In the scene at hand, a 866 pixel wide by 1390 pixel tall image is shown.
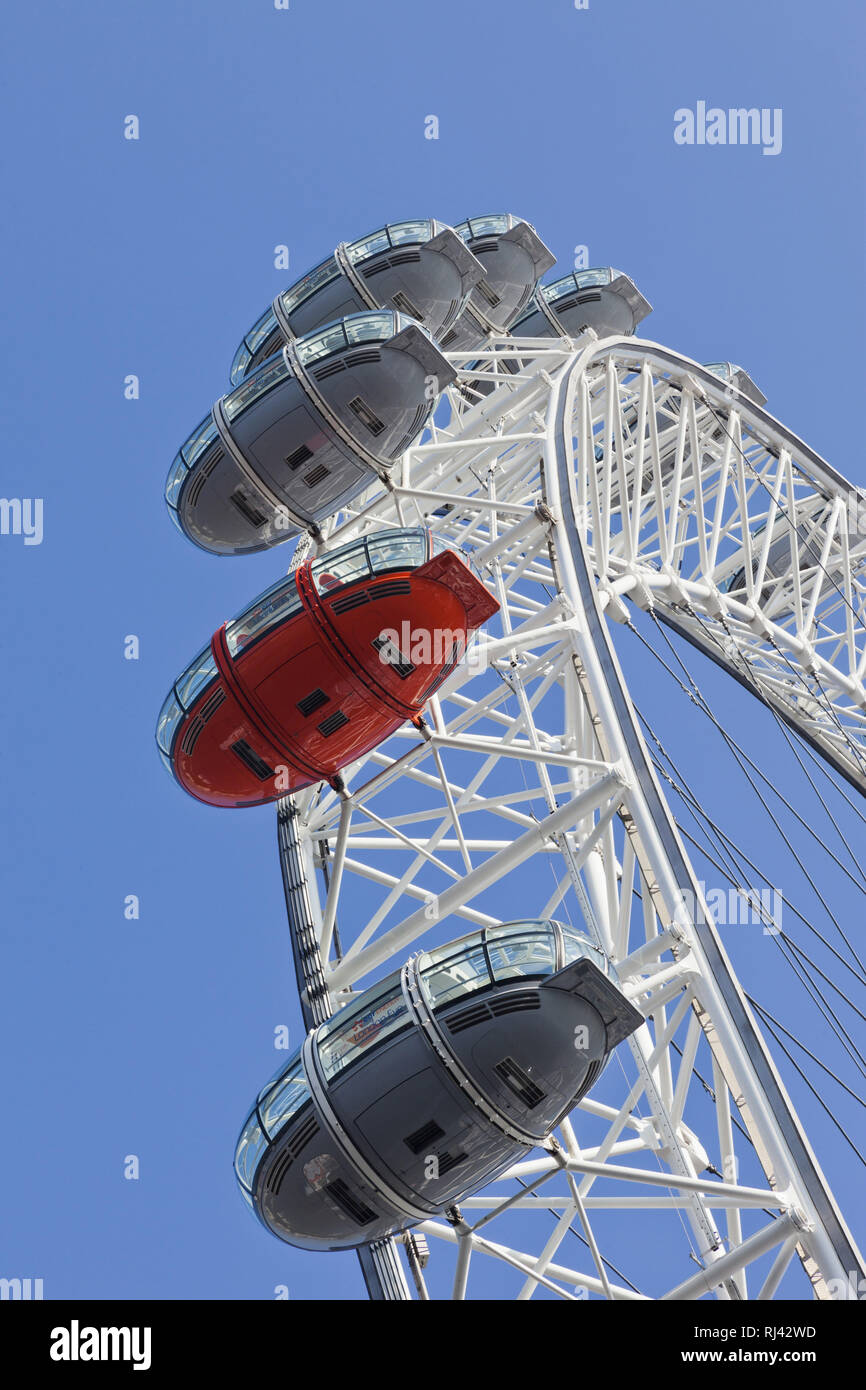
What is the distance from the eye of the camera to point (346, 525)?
24.1m

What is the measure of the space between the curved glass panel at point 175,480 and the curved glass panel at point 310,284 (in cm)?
558

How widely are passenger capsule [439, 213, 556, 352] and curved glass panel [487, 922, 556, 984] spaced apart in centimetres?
1640

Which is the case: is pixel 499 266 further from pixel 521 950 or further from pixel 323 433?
pixel 521 950

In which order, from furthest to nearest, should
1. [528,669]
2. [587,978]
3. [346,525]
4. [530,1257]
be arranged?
[346,525] → [528,669] → [530,1257] → [587,978]

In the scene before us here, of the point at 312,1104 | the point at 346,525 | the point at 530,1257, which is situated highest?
the point at 346,525

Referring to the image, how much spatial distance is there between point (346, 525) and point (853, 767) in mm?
11932

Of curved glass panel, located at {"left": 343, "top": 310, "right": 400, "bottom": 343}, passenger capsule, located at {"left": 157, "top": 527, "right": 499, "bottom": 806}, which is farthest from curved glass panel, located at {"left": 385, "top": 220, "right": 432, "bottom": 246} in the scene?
passenger capsule, located at {"left": 157, "top": 527, "right": 499, "bottom": 806}

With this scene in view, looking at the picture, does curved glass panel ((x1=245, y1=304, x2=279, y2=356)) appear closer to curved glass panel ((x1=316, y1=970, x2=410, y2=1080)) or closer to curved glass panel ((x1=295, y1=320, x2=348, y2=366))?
curved glass panel ((x1=295, y1=320, x2=348, y2=366))

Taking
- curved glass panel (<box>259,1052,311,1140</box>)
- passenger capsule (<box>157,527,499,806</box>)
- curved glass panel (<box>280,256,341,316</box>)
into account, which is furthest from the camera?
curved glass panel (<box>280,256,341,316</box>)

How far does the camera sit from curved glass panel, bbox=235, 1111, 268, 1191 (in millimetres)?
13312

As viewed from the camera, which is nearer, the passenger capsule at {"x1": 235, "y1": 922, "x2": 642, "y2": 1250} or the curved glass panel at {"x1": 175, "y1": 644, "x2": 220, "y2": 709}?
the passenger capsule at {"x1": 235, "y1": 922, "x2": 642, "y2": 1250}

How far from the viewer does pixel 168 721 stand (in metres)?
17.5

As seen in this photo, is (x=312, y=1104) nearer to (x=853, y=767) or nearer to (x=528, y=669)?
(x=528, y=669)
